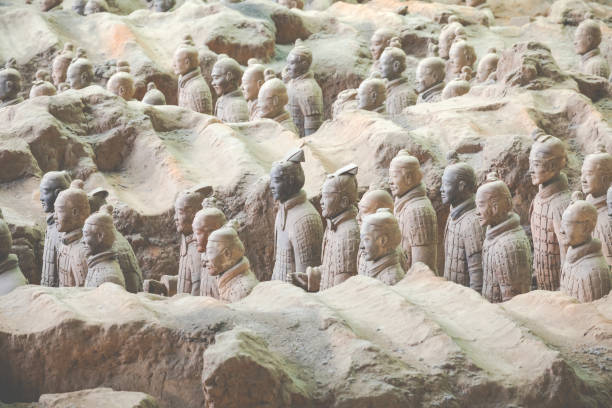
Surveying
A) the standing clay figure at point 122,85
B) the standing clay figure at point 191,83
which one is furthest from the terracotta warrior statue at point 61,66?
the standing clay figure at point 191,83

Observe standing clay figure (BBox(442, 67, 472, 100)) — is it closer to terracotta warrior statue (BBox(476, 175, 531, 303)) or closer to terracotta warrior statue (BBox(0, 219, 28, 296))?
terracotta warrior statue (BBox(476, 175, 531, 303))

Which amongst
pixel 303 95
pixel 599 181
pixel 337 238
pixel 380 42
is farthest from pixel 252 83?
pixel 599 181

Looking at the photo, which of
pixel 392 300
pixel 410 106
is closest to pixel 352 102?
pixel 410 106

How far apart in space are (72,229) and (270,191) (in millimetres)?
1995

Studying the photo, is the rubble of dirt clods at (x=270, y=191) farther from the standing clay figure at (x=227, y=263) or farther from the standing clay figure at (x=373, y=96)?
the standing clay figure at (x=227, y=263)

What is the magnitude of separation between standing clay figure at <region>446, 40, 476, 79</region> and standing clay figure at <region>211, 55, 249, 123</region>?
2.61 meters

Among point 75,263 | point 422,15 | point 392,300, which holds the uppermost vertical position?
point 392,300

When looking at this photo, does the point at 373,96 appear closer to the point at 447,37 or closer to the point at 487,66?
the point at 487,66

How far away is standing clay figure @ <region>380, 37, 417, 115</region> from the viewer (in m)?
11.4

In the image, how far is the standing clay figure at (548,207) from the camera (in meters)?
7.68

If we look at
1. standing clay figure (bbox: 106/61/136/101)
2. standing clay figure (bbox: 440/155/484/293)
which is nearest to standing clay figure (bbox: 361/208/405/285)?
standing clay figure (bbox: 440/155/484/293)

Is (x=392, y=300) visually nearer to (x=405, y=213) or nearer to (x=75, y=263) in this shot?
(x=405, y=213)

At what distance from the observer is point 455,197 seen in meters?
7.80

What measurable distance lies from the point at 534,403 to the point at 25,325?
255 centimetres
